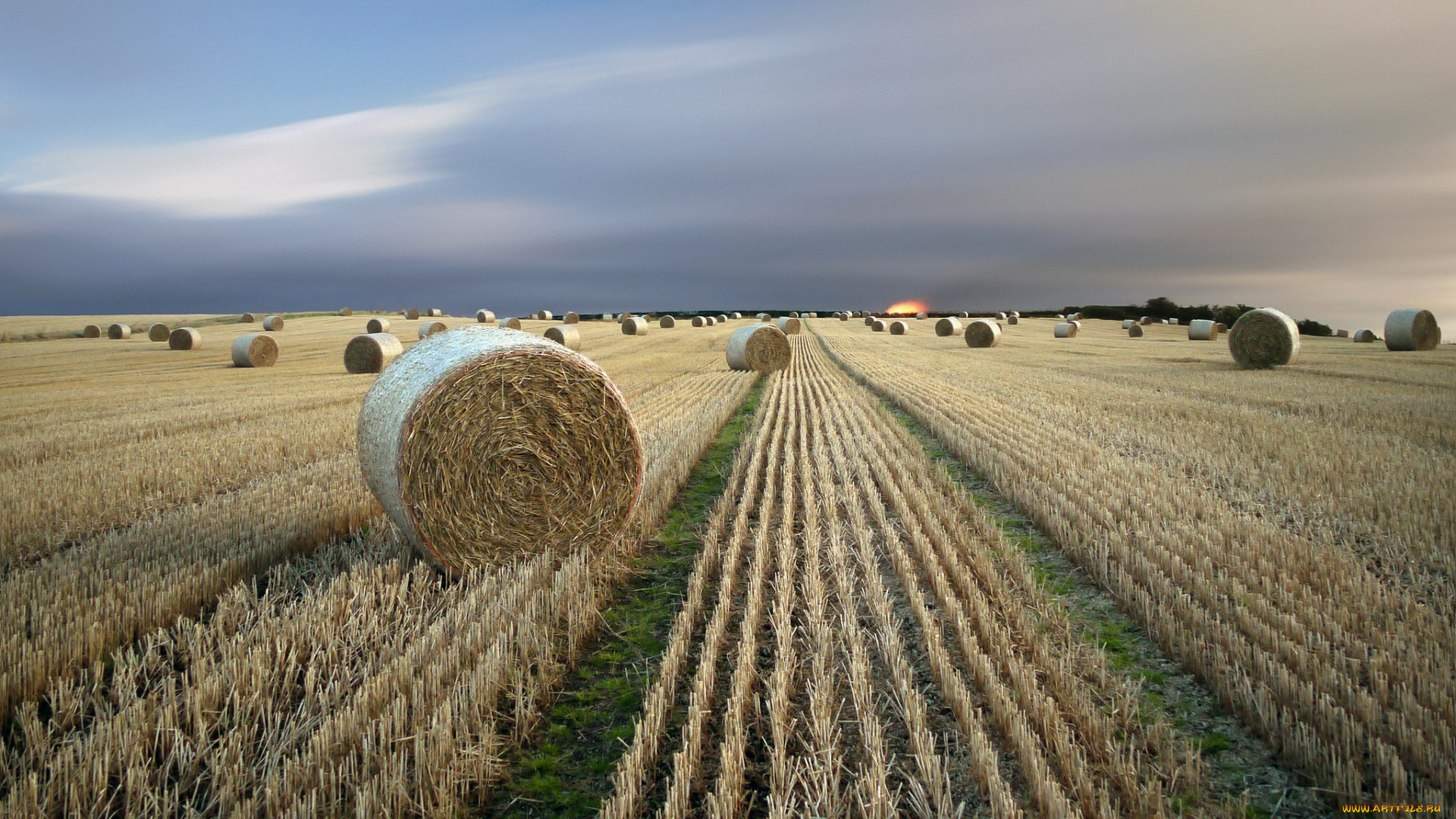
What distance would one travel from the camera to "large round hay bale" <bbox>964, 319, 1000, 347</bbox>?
3056 centimetres

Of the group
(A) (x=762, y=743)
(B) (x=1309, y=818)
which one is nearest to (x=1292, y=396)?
(B) (x=1309, y=818)

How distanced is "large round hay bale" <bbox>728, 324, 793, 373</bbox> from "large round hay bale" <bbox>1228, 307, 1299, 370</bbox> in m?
11.6

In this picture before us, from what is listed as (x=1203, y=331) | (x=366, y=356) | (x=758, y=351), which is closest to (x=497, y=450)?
(x=758, y=351)

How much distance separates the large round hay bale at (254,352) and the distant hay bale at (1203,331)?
3943cm

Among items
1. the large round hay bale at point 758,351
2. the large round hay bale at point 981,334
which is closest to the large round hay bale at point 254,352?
the large round hay bale at point 758,351

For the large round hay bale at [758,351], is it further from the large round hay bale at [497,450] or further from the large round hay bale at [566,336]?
the large round hay bale at [497,450]

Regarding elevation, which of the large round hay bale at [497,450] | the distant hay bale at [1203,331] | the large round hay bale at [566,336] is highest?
the distant hay bale at [1203,331]

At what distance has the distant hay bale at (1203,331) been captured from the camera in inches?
1362

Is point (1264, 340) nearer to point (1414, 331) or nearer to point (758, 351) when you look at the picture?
point (1414, 331)

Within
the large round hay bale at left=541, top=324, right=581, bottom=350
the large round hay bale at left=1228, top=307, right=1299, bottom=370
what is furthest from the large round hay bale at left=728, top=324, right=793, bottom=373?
the large round hay bale at left=1228, top=307, right=1299, bottom=370

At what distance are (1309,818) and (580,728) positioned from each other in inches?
111

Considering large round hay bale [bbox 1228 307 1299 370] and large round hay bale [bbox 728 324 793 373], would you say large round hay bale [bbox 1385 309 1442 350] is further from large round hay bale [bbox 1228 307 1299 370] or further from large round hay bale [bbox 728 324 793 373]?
large round hay bale [bbox 728 324 793 373]

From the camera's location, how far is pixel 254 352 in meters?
22.5

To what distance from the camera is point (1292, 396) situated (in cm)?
1210
